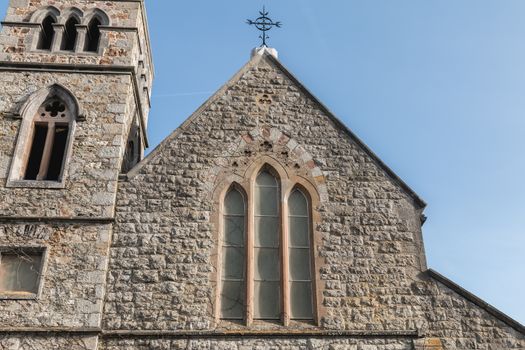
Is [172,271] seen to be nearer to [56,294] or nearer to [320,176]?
[56,294]

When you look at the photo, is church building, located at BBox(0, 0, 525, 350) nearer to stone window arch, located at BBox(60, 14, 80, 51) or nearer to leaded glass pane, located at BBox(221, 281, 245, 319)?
leaded glass pane, located at BBox(221, 281, 245, 319)

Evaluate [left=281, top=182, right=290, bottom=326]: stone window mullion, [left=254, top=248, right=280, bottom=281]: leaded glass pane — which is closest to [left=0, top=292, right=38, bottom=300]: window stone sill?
[left=254, top=248, right=280, bottom=281]: leaded glass pane

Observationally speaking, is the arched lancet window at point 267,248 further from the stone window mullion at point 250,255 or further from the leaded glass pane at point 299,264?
the leaded glass pane at point 299,264

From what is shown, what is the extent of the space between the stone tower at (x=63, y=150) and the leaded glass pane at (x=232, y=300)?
2169 millimetres

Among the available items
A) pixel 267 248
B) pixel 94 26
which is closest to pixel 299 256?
pixel 267 248

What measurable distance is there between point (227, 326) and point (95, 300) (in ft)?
7.70

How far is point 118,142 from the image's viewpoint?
1292 cm

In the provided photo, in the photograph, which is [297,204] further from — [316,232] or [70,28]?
[70,28]

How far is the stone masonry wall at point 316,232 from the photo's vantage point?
36.5ft

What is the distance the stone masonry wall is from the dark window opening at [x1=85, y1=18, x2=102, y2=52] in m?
3.54

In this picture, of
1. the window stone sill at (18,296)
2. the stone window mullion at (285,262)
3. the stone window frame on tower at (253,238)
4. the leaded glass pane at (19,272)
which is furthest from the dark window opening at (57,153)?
the stone window mullion at (285,262)

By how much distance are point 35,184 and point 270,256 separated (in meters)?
4.78

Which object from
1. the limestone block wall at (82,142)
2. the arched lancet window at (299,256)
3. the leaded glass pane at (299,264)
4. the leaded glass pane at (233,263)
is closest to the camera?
the arched lancet window at (299,256)

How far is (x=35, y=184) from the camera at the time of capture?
1221cm
